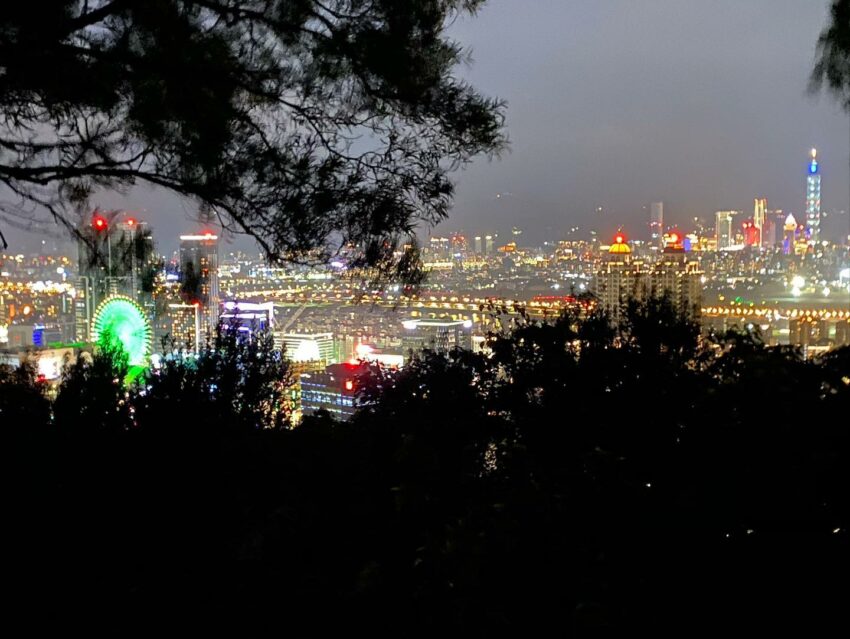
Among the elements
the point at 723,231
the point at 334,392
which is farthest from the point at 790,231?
the point at 334,392

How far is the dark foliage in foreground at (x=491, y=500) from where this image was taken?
1551mm

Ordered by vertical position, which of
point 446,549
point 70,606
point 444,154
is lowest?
point 70,606

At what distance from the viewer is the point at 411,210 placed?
2730 mm

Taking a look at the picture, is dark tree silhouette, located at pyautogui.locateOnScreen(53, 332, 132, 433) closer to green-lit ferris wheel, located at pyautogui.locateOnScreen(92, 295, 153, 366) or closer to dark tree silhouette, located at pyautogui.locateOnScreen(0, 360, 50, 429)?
dark tree silhouette, located at pyautogui.locateOnScreen(0, 360, 50, 429)

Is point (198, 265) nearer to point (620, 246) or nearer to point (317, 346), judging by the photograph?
point (620, 246)

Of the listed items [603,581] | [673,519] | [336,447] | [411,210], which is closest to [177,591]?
[336,447]

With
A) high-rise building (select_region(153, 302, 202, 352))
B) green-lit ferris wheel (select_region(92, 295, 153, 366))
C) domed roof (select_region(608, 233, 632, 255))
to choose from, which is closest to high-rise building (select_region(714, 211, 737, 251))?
domed roof (select_region(608, 233, 632, 255))

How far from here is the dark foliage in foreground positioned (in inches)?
61.1

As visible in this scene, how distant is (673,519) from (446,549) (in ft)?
1.52

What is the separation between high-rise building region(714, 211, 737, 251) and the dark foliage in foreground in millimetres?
24119

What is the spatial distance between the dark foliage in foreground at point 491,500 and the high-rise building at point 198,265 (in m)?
0.49

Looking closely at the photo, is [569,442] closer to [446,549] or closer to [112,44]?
[446,549]

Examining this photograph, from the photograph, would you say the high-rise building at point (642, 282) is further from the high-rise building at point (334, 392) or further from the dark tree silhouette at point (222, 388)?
the dark tree silhouette at point (222, 388)

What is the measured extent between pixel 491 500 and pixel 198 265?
6.02ft
